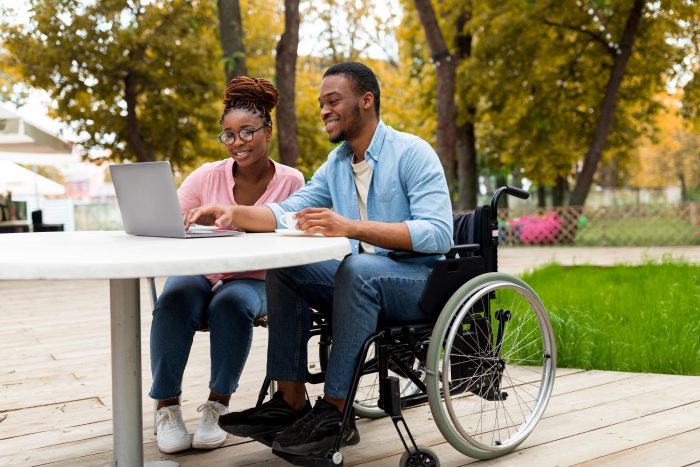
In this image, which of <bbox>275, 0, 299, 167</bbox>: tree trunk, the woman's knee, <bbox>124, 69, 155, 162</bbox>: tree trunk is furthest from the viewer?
<bbox>124, 69, 155, 162</bbox>: tree trunk

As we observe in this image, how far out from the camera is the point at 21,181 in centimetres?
983

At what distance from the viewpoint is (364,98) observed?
84.4 inches

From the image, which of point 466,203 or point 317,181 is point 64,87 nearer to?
point 466,203

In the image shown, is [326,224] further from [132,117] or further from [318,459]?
[132,117]

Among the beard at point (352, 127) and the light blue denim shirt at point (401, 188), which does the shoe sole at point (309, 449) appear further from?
the beard at point (352, 127)

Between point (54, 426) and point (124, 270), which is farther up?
point (124, 270)

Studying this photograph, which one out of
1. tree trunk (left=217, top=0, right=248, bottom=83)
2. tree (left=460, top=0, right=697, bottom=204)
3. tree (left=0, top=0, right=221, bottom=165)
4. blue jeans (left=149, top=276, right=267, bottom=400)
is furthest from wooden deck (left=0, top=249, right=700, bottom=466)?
tree (left=460, top=0, right=697, bottom=204)

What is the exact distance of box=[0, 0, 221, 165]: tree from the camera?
1229 centimetres

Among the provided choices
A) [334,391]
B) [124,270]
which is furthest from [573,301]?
[124,270]

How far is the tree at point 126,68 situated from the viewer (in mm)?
12289

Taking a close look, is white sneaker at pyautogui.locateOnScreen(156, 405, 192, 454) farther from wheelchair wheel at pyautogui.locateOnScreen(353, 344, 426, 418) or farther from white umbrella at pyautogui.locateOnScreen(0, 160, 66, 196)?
white umbrella at pyautogui.locateOnScreen(0, 160, 66, 196)

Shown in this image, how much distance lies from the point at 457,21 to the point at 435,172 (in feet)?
40.3

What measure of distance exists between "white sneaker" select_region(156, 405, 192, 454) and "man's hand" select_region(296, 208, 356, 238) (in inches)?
29.6

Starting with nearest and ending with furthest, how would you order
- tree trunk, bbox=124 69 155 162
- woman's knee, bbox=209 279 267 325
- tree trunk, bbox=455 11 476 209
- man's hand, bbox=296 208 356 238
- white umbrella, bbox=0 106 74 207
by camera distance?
man's hand, bbox=296 208 356 238, woman's knee, bbox=209 279 267 325, white umbrella, bbox=0 106 74 207, tree trunk, bbox=124 69 155 162, tree trunk, bbox=455 11 476 209
